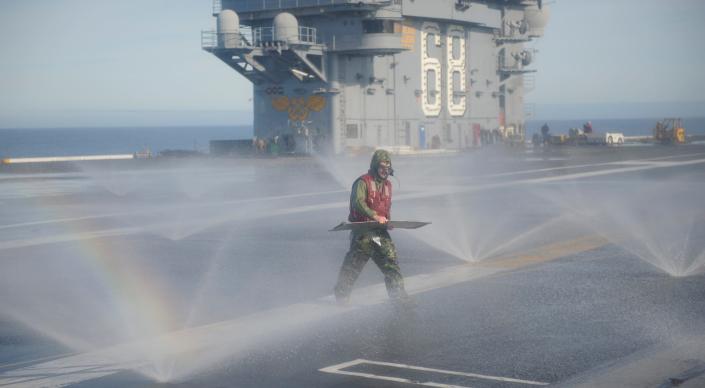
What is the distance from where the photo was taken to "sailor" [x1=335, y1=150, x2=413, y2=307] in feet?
36.9

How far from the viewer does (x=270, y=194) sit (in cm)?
3100

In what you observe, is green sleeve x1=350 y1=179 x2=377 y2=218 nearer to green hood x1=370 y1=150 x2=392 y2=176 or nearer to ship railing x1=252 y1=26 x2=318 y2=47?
green hood x1=370 y1=150 x2=392 y2=176

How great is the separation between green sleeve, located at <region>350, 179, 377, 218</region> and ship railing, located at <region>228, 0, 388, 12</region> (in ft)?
136

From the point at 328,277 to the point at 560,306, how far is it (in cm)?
404

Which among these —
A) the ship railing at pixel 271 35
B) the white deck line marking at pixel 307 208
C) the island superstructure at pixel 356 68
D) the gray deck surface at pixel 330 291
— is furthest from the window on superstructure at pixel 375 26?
the gray deck surface at pixel 330 291

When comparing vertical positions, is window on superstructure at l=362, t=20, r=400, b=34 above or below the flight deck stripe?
above

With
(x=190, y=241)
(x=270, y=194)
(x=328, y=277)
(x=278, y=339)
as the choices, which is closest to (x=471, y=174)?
(x=270, y=194)

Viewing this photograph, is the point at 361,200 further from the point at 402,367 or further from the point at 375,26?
the point at 375,26

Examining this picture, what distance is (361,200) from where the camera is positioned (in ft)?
36.8

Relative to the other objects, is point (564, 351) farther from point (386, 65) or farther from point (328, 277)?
point (386, 65)

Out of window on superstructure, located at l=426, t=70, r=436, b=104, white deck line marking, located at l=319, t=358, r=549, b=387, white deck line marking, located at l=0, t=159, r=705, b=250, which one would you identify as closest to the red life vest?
white deck line marking, located at l=319, t=358, r=549, b=387

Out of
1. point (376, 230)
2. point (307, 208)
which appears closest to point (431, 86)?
point (307, 208)

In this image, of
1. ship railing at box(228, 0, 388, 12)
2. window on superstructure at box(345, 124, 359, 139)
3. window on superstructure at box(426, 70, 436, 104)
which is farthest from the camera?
window on superstructure at box(426, 70, 436, 104)

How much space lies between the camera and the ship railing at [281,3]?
52.1 metres
